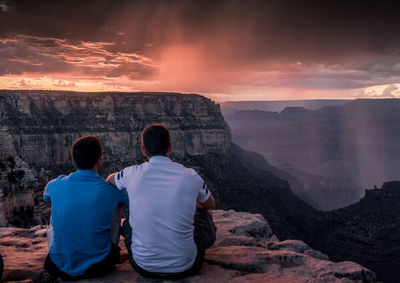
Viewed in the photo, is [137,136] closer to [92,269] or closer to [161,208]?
[92,269]

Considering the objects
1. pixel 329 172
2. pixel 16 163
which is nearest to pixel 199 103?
pixel 16 163

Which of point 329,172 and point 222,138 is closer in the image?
point 222,138

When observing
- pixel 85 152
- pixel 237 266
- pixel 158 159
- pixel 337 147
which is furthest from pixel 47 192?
pixel 337 147

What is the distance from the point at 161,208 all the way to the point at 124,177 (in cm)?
55

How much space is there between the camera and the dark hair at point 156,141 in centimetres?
356

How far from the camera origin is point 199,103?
6112 cm

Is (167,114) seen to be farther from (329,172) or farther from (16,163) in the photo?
(329,172)

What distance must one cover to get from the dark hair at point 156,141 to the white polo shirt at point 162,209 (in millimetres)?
100

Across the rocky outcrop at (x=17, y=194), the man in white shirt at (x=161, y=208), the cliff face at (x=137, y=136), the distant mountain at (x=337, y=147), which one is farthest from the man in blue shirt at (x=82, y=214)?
the distant mountain at (x=337, y=147)

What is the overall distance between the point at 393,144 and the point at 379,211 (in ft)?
349

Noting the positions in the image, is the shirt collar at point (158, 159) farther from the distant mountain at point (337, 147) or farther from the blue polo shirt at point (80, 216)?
the distant mountain at point (337, 147)

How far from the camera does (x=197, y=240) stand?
3.92m

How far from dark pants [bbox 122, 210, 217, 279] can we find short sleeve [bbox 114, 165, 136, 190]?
594 mm

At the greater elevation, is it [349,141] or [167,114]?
[167,114]
